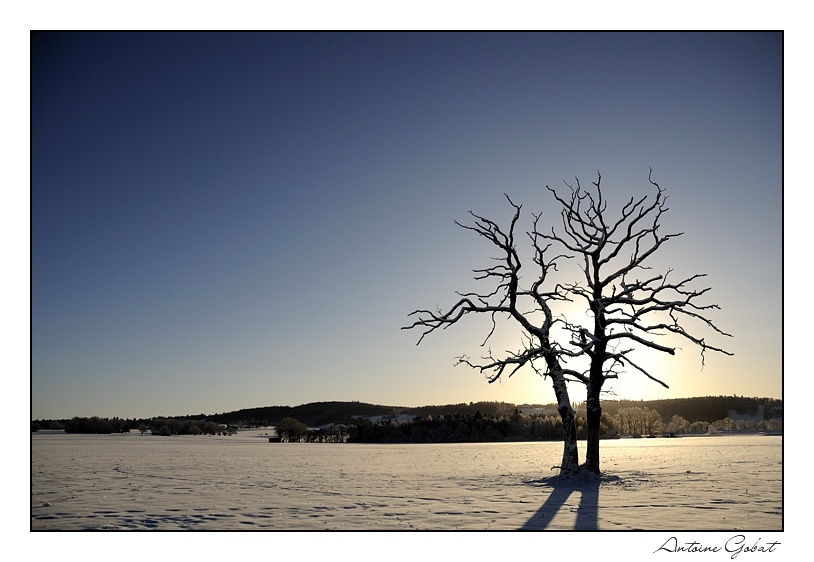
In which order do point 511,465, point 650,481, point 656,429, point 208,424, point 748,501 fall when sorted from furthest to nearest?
point 208,424
point 656,429
point 511,465
point 650,481
point 748,501

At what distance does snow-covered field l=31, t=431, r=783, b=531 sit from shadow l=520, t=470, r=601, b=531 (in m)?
0.03

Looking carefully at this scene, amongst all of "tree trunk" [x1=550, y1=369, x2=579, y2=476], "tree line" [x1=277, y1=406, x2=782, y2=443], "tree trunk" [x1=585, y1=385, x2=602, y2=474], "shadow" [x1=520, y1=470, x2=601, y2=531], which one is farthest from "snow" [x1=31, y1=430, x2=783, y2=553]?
"tree line" [x1=277, y1=406, x2=782, y2=443]

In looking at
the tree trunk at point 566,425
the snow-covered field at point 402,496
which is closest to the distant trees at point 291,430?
the snow-covered field at point 402,496

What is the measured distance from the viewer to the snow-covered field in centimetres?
1108

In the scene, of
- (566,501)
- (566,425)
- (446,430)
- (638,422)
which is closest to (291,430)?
(446,430)

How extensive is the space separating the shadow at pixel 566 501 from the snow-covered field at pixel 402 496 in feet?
0.09

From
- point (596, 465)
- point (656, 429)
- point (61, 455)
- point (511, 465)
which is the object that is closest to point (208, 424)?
point (61, 455)

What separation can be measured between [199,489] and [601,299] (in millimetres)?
11889

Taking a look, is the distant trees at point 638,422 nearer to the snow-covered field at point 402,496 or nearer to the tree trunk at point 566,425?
the snow-covered field at point 402,496

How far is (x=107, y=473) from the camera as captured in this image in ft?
63.8

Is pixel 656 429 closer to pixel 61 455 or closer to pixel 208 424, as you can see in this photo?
pixel 208 424

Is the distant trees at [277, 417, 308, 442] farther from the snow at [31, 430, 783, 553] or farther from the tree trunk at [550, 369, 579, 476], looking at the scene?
the tree trunk at [550, 369, 579, 476]
